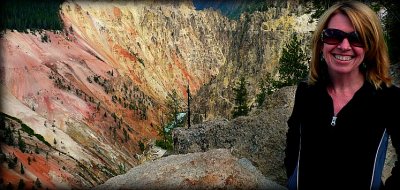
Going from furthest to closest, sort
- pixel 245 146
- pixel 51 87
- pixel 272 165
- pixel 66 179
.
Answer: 1. pixel 51 87
2. pixel 66 179
3. pixel 245 146
4. pixel 272 165

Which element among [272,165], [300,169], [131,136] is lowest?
[131,136]

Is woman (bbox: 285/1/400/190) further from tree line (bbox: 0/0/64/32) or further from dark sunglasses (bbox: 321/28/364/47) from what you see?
tree line (bbox: 0/0/64/32)

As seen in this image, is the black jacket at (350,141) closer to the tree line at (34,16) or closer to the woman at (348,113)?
the woman at (348,113)

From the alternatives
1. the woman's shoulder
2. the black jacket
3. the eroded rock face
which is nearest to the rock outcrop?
the eroded rock face

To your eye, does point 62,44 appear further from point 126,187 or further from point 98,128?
point 126,187

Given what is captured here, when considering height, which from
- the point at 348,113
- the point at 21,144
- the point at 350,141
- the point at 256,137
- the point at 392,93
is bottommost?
the point at 21,144

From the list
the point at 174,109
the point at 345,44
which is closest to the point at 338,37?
the point at 345,44

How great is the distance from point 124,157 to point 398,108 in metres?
86.0

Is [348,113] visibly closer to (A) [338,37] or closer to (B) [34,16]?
(A) [338,37]

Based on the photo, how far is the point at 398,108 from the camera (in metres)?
2.71

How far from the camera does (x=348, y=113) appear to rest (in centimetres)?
277

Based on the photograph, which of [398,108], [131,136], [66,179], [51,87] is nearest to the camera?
[398,108]

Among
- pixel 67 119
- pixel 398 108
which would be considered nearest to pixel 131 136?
pixel 67 119

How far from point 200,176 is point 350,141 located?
437 centimetres
